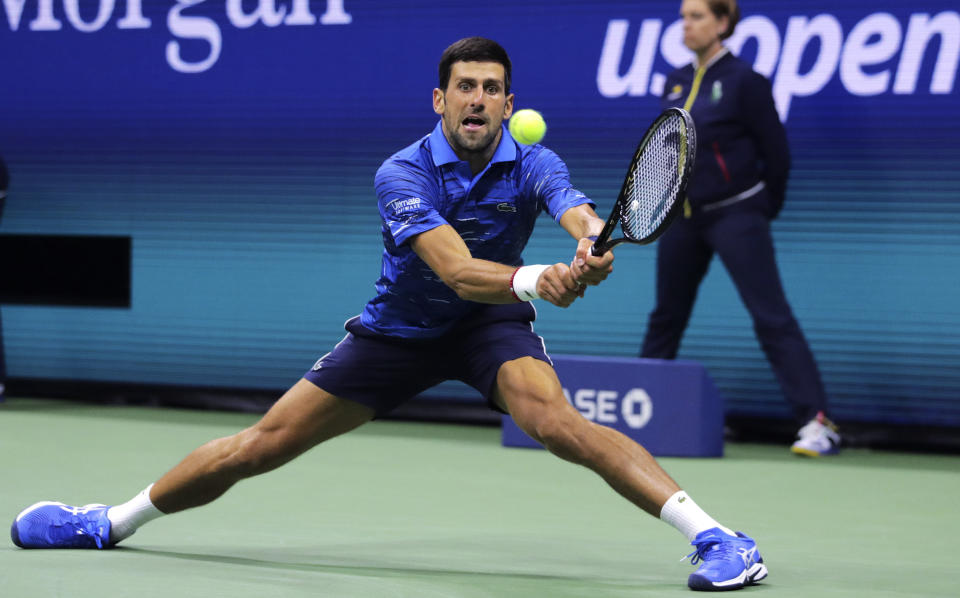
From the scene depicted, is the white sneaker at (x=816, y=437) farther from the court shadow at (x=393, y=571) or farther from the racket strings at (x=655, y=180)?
the racket strings at (x=655, y=180)

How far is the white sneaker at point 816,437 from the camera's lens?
693cm

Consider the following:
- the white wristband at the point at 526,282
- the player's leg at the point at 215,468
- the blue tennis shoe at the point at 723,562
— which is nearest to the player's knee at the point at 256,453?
the player's leg at the point at 215,468

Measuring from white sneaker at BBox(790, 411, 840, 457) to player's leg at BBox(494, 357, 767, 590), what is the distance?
307 centimetres

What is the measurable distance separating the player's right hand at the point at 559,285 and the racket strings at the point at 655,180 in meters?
0.24

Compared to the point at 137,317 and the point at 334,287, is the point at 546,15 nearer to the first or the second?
the point at 334,287

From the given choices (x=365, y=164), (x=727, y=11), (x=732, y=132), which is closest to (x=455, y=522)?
(x=732, y=132)

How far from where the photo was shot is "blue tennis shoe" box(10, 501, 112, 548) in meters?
4.38

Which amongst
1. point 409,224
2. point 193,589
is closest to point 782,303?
point 409,224

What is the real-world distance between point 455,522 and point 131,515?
4.04 ft

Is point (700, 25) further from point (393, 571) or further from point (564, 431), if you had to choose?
point (393, 571)

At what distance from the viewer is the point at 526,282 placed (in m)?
3.73

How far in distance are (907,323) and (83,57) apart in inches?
193

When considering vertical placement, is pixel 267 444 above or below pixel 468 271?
below

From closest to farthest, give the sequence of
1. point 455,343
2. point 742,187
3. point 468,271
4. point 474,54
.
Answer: point 468,271 < point 474,54 < point 455,343 < point 742,187
